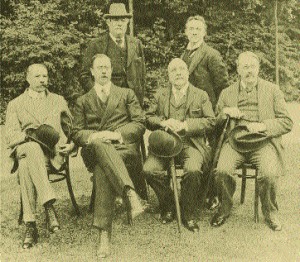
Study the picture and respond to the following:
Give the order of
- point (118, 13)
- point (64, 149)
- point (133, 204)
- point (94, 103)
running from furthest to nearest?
point (118, 13) < point (94, 103) < point (64, 149) < point (133, 204)

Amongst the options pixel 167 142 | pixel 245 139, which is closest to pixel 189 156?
pixel 167 142

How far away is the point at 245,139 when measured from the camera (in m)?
4.82

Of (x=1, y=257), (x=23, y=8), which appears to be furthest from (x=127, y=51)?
(x=23, y=8)

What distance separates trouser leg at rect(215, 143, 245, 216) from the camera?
4797mm

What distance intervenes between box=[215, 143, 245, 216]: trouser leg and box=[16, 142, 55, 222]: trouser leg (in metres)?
1.54

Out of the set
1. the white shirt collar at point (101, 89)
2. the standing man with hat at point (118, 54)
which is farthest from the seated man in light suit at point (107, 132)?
the standing man with hat at point (118, 54)

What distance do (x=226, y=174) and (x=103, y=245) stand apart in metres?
1.32

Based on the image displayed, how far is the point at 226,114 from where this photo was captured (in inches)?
196

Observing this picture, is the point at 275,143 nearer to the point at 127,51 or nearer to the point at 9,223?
the point at 127,51

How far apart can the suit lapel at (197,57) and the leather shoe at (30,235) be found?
2.38m

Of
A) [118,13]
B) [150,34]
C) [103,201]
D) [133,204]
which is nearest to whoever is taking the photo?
Result: [133,204]

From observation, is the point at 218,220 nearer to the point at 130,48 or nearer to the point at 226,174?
the point at 226,174

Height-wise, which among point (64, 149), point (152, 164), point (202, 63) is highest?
point (202, 63)

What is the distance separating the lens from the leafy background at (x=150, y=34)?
14.6 meters
